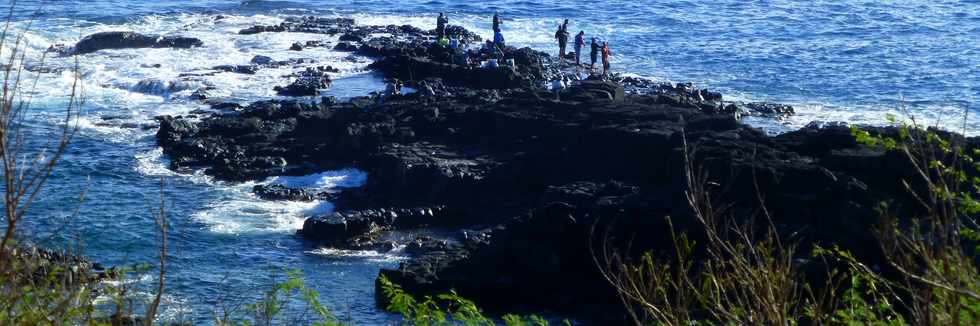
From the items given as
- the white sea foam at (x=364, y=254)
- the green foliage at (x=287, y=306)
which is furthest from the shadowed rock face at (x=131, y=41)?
the green foliage at (x=287, y=306)

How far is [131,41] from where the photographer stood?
44.8 m

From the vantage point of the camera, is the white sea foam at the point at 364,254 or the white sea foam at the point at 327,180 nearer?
the white sea foam at the point at 364,254

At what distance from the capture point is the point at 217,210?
2472cm

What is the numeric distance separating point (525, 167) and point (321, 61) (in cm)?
1732

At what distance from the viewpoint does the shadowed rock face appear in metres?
44.1

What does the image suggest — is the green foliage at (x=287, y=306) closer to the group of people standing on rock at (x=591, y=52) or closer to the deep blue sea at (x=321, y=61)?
the deep blue sea at (x=321, y=61)

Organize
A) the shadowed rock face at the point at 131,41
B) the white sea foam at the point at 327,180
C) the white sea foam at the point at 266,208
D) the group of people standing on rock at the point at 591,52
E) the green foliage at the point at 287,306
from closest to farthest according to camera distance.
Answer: the green foliage at the point at 287,306, the white sea foam at the point at 266,208, the white sea foam at the point at 327,180, the group of people standing on rock at the point at 591,52, the shadowed rock face at the point at 131,41

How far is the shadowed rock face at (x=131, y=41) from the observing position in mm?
44100

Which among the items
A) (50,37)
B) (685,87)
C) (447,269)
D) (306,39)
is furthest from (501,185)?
(50,37)

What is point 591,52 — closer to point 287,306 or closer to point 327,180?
point 327,180

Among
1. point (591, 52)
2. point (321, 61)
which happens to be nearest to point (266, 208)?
point (321, 61)

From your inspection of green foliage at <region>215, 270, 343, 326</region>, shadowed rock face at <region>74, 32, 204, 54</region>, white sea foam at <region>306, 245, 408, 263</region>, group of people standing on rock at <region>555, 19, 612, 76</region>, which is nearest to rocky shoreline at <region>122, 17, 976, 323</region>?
white sea foam at <region>306, 245, 408, 263</region>

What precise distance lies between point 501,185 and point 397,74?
12809mm

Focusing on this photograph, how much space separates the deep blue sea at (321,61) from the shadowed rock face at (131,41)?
89cm
